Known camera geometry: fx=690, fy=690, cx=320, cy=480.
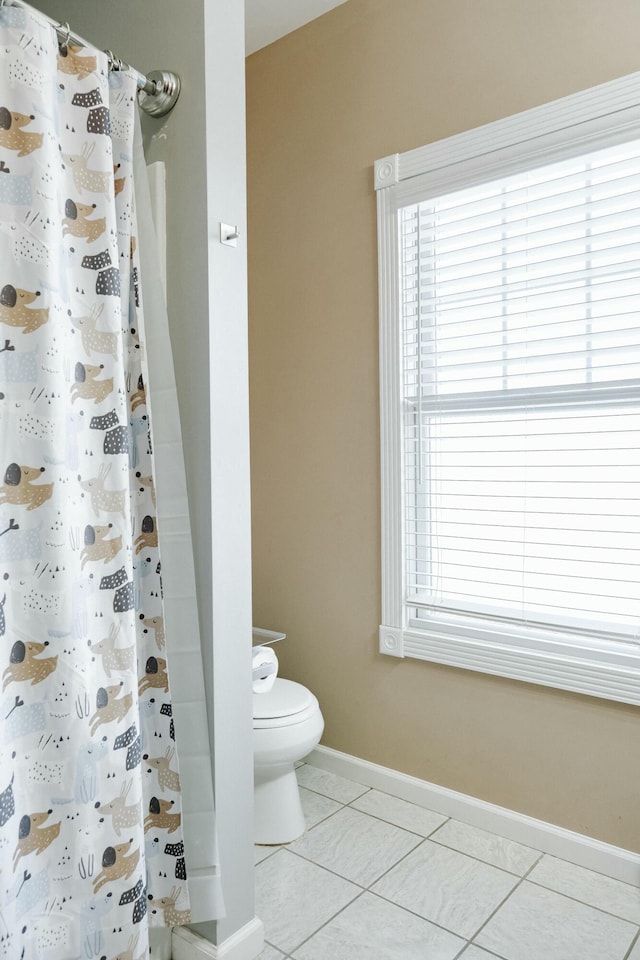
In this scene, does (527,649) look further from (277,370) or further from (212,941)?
(277,370)

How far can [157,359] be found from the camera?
152 centimetres

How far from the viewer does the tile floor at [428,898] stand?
170 centimetres

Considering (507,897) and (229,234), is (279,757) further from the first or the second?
(229,234)

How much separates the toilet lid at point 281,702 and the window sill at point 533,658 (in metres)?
0.36

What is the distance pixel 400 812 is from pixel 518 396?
4.80 feet

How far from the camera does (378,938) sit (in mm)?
1735

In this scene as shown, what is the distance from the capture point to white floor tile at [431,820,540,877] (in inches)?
81.0

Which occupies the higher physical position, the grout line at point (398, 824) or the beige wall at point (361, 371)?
the beige wall at point (361, 371)

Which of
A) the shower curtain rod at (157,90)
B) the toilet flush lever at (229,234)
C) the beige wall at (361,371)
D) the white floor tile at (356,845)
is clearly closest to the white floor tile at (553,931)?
the beige wall at (361,371)

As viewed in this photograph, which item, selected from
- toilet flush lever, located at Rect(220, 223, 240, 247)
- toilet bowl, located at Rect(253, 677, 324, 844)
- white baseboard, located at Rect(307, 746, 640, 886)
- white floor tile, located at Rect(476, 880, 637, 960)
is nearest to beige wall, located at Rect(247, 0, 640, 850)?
white baseboard, located at Rect(307, 746, 640, 886)

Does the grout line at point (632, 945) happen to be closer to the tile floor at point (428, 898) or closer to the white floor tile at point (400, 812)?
the tile floor at point (428, 898)

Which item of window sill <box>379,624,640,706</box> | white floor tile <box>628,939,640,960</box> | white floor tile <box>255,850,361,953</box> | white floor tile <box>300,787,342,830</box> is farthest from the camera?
white floor tile <box>300,787,342,830</box>

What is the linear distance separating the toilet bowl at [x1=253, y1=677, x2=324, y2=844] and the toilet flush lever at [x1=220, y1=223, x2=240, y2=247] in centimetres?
140

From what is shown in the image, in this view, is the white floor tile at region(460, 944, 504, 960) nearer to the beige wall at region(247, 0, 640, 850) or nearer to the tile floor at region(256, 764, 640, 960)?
the tile floor at region(256, 764, 640, 960)
